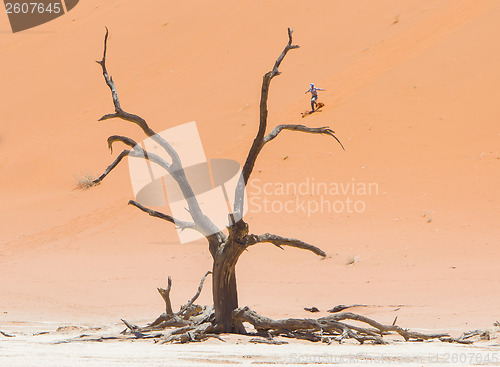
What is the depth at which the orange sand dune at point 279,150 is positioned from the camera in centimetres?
1327

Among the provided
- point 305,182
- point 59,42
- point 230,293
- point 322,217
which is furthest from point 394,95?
point 59,42

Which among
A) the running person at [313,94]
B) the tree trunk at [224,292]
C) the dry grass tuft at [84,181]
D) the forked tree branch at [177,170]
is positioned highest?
the running person at [313,94]

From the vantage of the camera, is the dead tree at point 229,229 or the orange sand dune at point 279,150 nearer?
the dead tree at point 229,229

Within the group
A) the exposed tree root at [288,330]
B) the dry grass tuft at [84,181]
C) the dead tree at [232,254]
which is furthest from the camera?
the dry grass tuft at [84,181]

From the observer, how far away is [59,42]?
3409 cm

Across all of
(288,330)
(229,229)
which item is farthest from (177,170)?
(288,330)

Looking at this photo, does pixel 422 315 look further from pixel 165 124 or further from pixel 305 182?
pixel 165 124

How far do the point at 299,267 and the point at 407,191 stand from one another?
169 inches

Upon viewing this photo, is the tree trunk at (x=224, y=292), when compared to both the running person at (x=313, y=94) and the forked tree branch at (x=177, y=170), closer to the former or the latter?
the forked tree branch at (x=177, y=170)

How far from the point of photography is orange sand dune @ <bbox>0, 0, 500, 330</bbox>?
13273 mm

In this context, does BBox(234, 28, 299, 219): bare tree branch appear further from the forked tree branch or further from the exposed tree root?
the exposed tree root

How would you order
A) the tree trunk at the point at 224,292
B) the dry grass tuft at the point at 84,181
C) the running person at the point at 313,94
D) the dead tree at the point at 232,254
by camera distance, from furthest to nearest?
the dry grass tuft at the point at 84,181, the running person at the point at 313,94, the tree trunk at the point at 224,292, the dead tree at the point at 232,254

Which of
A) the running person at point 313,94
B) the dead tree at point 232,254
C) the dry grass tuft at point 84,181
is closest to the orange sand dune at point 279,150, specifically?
the dry grass tuft at point 84,181

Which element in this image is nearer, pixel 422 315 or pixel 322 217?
pixel 422 315
